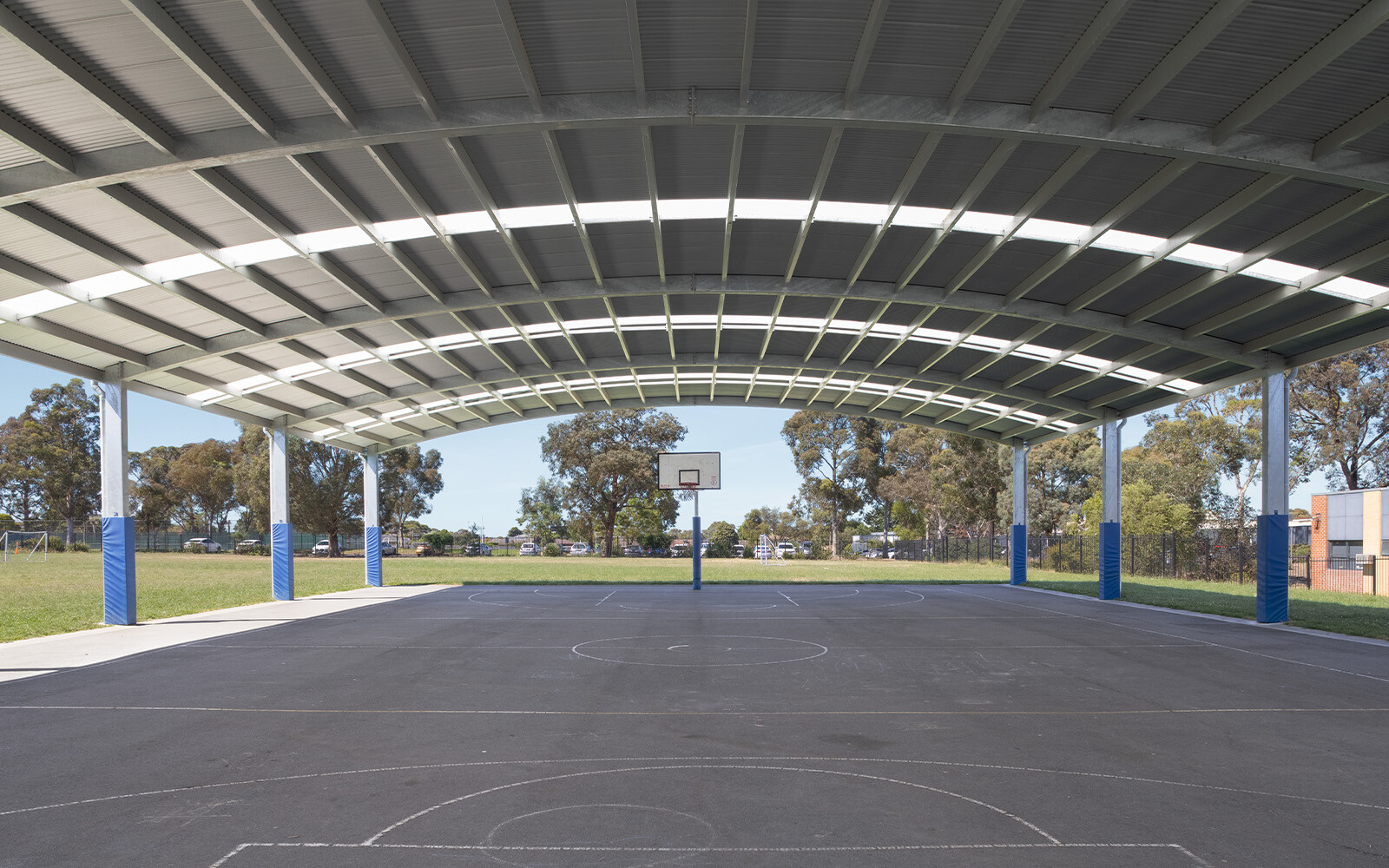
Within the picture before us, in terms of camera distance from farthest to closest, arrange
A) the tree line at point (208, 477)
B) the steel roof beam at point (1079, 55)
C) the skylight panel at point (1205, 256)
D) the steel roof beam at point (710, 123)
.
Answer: the tree line at point (208, 477)
the skylight panel at point (1205, 256)
the steel roof beam at point (710, 123)
the steel roof beam at point (1079, 55)

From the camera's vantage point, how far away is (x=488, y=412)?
32000mm

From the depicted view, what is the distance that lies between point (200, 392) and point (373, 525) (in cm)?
1062

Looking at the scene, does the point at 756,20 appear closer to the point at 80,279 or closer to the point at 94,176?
the point at 94,176

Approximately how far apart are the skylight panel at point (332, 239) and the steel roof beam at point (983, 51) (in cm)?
1006

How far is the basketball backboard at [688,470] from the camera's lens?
3422 centimetres

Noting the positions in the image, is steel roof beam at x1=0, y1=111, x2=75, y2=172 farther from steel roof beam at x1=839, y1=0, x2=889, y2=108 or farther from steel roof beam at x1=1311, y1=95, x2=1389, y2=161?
steel roof beam at x1=1311, y1=95, x2=1389, y2=161

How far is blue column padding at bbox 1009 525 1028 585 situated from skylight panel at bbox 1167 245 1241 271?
19993 mm

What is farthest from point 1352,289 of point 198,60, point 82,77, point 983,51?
point 82,77

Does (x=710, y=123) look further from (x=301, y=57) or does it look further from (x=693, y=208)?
(x=301, y=57)

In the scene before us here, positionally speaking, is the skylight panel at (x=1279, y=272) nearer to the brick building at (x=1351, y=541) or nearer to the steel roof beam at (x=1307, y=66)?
the steel roof beam at (x=1307, y=66)

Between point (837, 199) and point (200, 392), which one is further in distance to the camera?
point (200, 392)

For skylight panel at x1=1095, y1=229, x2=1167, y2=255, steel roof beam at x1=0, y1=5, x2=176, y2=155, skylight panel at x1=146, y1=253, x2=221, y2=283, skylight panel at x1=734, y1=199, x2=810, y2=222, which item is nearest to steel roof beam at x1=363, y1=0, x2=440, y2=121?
steel roof beam at x1=0, y1=5, x2=176, y2=155

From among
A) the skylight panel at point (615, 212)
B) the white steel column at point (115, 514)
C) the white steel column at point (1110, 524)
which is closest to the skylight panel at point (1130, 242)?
the skylight panel at point (615, 212)

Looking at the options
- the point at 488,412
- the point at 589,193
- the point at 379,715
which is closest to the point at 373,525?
the point at 488,412
